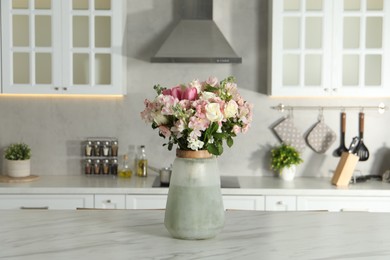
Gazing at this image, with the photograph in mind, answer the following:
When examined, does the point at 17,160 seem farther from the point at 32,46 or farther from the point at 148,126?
the point at 148,126

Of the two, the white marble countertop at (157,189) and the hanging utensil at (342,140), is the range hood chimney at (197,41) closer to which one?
the white marble countertop at (157,189)

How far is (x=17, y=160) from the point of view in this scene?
4.34 m

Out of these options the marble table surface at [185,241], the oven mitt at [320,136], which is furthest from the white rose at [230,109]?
the oven mitt at [320,136]

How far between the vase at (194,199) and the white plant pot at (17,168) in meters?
2.49

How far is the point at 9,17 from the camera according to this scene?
14.2 ft

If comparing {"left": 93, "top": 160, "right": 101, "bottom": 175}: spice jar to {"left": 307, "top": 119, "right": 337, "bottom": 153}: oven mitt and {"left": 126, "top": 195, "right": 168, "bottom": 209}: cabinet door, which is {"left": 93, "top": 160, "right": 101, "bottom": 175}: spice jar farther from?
{"left": 307, "top": 119, "right": 337, "bottom": 153}: oven mitt

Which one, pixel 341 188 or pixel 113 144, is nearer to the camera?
pixel 341 188

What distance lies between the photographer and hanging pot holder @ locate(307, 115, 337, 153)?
4.59m

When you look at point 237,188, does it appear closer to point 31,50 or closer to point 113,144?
point 113,144

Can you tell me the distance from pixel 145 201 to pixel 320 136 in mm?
1481

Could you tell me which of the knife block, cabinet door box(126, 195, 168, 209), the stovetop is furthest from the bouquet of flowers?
the knife block

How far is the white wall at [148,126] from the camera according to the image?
15.1ft

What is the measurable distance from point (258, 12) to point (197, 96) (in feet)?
8.81

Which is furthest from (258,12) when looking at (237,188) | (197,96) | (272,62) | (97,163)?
(197,96)
